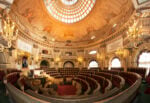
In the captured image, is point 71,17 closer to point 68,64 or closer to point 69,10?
point 69,10

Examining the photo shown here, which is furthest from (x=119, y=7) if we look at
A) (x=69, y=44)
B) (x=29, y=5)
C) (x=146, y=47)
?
(x=29, y=5)

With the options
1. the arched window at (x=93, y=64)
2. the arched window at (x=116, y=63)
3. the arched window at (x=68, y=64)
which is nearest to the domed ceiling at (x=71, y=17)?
the arched window at (x=116, y=63)

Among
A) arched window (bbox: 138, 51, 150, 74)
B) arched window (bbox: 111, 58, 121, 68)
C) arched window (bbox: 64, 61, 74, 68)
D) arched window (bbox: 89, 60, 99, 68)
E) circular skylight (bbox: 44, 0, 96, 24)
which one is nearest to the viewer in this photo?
arched window (bbox: 138, 51, 150, 74)

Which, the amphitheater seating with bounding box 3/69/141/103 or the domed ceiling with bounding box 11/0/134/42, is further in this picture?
the domed ceiling with bounding box 11/0/134/42

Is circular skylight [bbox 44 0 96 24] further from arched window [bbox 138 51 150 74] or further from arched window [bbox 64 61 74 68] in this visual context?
arched window [bbox 138 51 150 74]

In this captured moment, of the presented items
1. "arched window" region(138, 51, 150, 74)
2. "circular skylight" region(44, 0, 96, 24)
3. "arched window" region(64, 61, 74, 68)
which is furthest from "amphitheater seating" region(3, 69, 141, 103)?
"circular skylight" region(44, 0, 96, 24)

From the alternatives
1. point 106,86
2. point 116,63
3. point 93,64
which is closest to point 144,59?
point 116,63

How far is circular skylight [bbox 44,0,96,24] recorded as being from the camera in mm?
20694

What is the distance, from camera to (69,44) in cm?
2278

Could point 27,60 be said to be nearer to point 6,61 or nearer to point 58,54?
point 6,61

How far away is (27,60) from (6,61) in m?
5.44

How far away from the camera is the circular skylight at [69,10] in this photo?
2069 centimetres

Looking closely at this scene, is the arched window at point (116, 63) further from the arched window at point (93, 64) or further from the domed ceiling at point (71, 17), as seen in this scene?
the domed ceiling at point (71, 17)

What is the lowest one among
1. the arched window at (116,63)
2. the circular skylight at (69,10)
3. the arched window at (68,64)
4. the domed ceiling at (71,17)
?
the arched window at (68,64)
